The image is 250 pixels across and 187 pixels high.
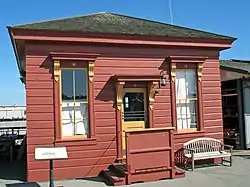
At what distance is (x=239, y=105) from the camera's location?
15312mm

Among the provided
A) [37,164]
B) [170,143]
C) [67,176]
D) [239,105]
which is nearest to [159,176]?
[170,143]

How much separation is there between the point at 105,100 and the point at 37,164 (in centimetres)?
260

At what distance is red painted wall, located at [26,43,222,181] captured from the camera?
400 inches

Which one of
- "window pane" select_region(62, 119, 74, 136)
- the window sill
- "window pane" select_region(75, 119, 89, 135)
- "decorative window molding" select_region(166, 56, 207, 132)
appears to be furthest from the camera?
"decorative window molding" select_region(166, 56, 207, 132)

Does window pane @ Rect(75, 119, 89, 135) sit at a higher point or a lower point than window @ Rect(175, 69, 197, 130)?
lower

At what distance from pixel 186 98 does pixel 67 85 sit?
3.88m

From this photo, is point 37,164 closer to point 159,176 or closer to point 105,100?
point 105,100

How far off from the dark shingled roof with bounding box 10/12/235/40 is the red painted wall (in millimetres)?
500

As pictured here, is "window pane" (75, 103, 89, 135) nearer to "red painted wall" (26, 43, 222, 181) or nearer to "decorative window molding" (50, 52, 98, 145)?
"decorative window molding" (50, 52, 98, 145)

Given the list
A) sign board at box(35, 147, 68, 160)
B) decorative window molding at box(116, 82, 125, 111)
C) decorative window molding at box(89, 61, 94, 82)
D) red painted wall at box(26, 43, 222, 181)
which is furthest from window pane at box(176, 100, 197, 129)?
sign board at box(35, 147, 68, 160)

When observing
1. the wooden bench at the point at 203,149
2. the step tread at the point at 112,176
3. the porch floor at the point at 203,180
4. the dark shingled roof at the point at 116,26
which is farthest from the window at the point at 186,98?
the step tread at the point at 112,176

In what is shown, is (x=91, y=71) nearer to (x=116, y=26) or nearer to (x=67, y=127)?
(x=67, y=127)

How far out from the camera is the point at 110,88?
1089 cm

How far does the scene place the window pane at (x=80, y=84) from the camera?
10648 millimetres
